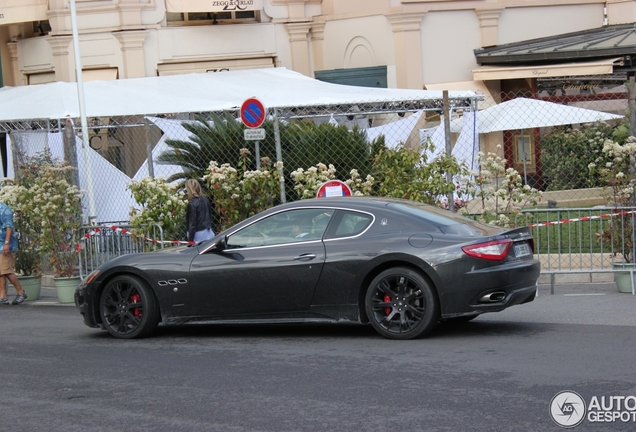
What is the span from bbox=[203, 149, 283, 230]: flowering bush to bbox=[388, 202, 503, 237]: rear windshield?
3.99m

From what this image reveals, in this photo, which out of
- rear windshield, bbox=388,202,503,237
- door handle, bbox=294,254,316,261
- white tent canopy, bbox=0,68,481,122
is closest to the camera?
rear windshield, bbox=388,202,503,237

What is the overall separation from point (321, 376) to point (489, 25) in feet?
67.9

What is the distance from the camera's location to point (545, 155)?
74.0ft

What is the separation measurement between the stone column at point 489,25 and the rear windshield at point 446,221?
1800 centimetres

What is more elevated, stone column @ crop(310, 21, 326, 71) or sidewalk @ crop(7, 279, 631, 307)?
stone column @ crop(310, 21, 326, 71)

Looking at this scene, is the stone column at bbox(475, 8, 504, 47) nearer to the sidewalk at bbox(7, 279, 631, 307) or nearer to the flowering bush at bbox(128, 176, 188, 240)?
the sidewalk at bbox(7, 279, 631, 307)

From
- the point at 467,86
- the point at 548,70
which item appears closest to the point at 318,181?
the point at 548,70

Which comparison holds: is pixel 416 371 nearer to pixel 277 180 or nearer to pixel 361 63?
pixel 277 180

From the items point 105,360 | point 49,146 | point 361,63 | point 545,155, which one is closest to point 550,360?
point 105,360

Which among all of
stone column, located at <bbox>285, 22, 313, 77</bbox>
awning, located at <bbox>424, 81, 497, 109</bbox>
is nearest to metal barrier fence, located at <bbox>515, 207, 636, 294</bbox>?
awning, located at <bbox>424, 81, 497, 109</bbox>

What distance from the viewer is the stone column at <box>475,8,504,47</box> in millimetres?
26906

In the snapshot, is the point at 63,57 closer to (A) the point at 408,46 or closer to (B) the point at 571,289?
(A) the point at 408,46

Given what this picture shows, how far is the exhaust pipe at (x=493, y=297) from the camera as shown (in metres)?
8.98

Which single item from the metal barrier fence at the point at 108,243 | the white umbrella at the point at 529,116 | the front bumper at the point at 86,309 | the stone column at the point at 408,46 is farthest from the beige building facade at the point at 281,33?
the front bumper at the point at 86,309
